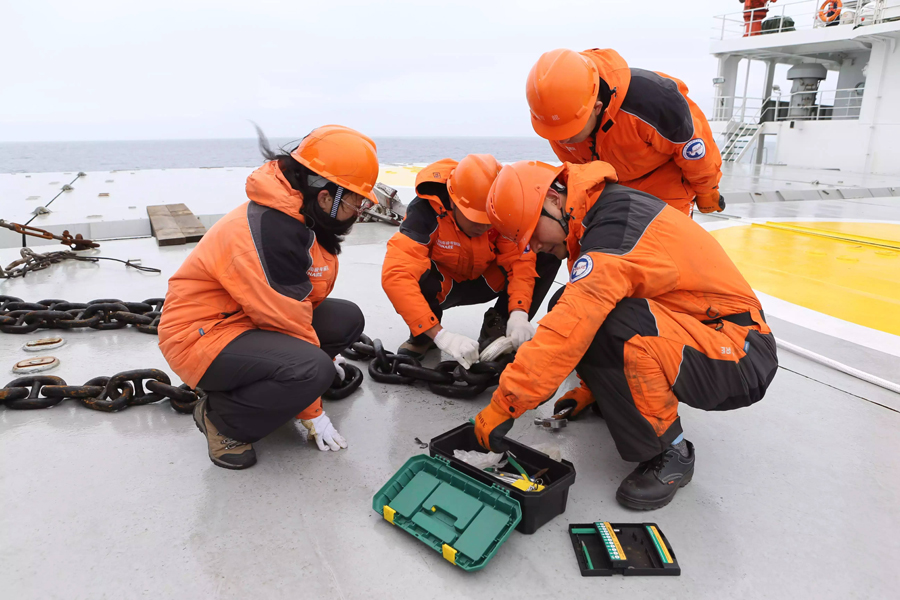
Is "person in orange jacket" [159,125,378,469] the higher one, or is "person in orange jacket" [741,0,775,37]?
"person in orange jacket" [741,0,775,37]

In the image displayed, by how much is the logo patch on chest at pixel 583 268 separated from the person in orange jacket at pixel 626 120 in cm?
102

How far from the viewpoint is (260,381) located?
2062mm

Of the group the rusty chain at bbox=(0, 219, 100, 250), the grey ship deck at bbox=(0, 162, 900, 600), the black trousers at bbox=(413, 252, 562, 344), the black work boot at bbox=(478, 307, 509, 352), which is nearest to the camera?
the grey ship deck at bbox=(0, 162, 900, 600)

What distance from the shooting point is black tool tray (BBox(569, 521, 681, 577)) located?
1.61 meters

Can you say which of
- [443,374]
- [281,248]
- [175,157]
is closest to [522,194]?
[281,248]

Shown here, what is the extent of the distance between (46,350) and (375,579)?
8.42 feet

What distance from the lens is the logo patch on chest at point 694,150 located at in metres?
2.75

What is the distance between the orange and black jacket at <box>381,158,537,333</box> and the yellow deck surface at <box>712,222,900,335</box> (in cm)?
215

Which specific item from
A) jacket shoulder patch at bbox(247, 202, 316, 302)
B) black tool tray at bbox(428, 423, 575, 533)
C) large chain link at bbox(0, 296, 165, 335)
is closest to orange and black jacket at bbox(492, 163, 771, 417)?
black tool tray at bbox(428, 423, 575, 533)

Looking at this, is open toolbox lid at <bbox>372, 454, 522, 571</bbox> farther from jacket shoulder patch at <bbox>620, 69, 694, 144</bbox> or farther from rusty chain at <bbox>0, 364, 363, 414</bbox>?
jacket shoulder patch at <bbox>620, 69, 694, 144</bbox>

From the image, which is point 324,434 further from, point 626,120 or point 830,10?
point 830,10

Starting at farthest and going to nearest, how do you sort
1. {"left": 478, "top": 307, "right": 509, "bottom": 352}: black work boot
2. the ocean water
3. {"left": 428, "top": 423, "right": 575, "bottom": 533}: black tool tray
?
the ocean water < {"left": 478, "top": 307, "right": 509, "bottom": 352}: black work boot < {"left": 428, "top": 423, "right": 575, "bottom": 533}: black tool tray

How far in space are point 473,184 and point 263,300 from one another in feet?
3.96

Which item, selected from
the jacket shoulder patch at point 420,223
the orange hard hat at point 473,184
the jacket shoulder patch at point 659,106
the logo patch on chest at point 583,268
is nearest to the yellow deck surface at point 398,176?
the jacket shoulder patch at point 420,223
